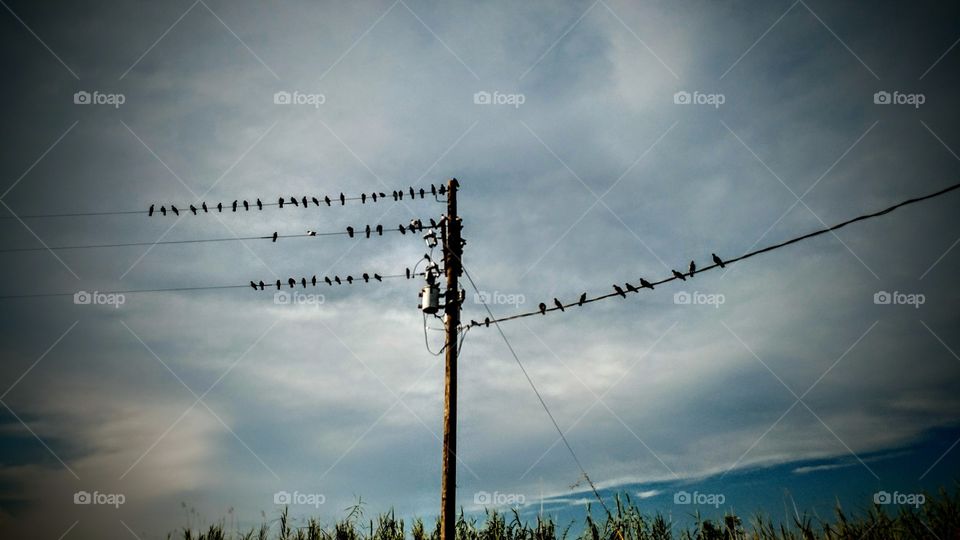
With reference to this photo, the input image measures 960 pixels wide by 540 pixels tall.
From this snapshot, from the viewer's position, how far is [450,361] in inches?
381

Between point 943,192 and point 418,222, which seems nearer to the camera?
point 943,192

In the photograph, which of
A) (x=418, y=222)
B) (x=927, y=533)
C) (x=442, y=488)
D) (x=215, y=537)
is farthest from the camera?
(x=215, y=537)

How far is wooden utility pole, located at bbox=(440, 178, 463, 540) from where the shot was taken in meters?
8.84

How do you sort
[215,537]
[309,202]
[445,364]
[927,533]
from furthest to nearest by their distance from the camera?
[309,202] → [215,537] → [445,364] → [927,533]

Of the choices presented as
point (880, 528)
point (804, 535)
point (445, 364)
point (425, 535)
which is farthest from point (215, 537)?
point (880, 528)

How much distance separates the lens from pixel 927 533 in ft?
24.9

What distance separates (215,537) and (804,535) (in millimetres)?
13071

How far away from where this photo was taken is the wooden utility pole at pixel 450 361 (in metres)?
8.84

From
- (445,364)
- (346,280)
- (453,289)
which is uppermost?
(346,280)

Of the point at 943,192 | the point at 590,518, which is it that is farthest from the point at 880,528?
the point at 943,192

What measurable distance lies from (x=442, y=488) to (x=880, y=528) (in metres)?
7.53

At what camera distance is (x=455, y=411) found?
369 inches

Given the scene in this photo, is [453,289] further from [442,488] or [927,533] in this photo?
[927,533]

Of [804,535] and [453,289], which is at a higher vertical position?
[453,289]
